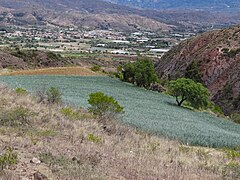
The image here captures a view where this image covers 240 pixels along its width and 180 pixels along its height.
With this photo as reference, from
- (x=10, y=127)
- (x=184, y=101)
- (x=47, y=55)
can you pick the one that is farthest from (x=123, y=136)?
(x=47, y=55)

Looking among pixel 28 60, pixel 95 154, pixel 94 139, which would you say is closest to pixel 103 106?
pixel 94 139

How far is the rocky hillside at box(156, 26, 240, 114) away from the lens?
6053 centimetres

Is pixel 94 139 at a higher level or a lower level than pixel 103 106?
higher

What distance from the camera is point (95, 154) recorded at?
1092 centimetres

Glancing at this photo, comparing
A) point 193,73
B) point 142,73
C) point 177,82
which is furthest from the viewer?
point 193,73

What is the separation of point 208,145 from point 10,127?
937 cm

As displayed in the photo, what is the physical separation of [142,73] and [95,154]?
137ft

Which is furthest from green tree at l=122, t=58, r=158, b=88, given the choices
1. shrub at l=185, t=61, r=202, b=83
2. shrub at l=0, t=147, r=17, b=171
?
shrub at l=0, t=147, r=17, b=171

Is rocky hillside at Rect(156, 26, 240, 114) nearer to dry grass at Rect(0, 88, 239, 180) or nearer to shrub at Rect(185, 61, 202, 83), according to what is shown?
shrub at Rect(185, 61, 202, 83)

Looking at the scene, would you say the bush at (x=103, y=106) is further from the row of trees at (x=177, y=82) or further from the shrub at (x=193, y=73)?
the shrub at (x=193, y=73)

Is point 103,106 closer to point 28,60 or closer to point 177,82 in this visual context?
point 177,82

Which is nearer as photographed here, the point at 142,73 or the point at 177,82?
the point at 177,82

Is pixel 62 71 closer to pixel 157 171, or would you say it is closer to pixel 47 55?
pixel 47 55

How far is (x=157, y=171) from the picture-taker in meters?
10.2
